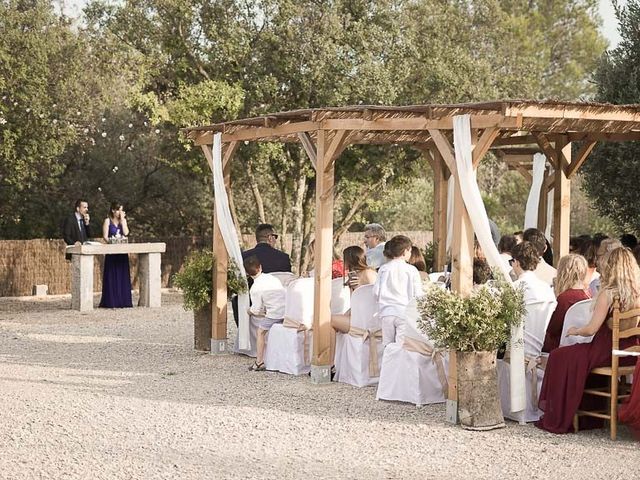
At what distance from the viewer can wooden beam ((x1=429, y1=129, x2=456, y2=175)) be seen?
28.1 ft

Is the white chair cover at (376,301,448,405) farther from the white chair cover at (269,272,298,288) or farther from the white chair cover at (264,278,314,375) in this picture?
the white chair cover at (269,272,298,288)

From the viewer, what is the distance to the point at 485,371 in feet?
26.4

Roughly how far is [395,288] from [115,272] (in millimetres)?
8959

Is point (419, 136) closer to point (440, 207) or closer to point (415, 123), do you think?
point (440, 207)

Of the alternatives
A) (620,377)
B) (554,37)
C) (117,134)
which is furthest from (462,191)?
(554,37)

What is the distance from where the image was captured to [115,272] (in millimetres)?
17609

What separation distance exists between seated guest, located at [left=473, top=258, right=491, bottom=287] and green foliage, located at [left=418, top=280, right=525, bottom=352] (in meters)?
0.70

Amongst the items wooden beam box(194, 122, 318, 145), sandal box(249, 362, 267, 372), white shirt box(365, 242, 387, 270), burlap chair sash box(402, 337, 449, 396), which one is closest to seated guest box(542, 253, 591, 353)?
burlap chair sash box(402, 337, 449, 396)

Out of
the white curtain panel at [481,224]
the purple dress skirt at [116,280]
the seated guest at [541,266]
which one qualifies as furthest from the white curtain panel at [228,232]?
the purple dress skirt at [116,280]

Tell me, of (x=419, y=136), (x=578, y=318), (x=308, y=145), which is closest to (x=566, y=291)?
(x=578, y=318)

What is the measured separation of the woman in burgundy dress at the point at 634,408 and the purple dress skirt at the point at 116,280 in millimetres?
11317

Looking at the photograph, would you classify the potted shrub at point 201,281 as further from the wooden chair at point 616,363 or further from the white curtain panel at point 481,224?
the wooden chair at point 616,363

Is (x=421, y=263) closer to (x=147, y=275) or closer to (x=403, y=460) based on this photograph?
(x=403, y=460)

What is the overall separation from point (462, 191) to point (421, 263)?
2677mm
